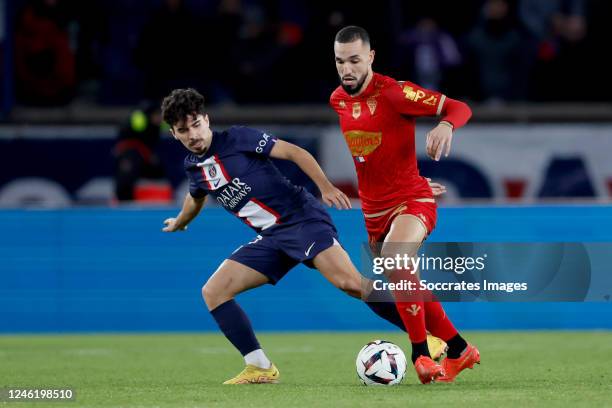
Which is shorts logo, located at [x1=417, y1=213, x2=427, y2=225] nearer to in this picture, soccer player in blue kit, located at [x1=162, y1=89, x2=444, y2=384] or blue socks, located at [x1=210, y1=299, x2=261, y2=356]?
soccer player in blue kit, located at [x1=162, y1=89, x2=444, y2=384]

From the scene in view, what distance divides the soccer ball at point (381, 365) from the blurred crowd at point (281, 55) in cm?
731

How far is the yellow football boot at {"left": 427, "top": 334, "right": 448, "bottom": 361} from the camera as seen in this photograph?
788 cm

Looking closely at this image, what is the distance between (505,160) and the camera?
585 inches

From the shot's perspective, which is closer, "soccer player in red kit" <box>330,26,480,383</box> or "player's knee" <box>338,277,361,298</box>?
"soccer player in red kit" <box>330,26,480,383</box>

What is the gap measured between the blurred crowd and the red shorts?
21.6 ft

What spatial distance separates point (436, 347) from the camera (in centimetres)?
791

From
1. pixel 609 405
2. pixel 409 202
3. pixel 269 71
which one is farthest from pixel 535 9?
pixel 609 405

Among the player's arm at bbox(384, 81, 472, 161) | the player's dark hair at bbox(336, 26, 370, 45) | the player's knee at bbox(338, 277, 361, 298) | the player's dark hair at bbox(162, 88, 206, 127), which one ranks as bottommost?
the player's knee at bbox(338, 277, 361, 298)

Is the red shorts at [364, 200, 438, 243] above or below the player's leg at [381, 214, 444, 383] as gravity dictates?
above

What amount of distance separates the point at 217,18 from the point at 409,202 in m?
7.57

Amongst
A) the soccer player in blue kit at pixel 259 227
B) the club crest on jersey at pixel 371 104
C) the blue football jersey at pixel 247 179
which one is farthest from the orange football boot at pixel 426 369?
the club crest on jersey at pixel 371 104

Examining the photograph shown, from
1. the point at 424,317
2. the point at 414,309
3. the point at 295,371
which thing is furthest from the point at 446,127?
the point at 295,371

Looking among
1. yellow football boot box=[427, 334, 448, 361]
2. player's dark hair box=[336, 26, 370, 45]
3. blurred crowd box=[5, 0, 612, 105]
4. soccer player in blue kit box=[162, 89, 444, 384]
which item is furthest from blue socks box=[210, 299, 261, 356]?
blurred crowd box=[5, 0, 612, 105]

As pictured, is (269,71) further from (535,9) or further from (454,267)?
(454,267)
